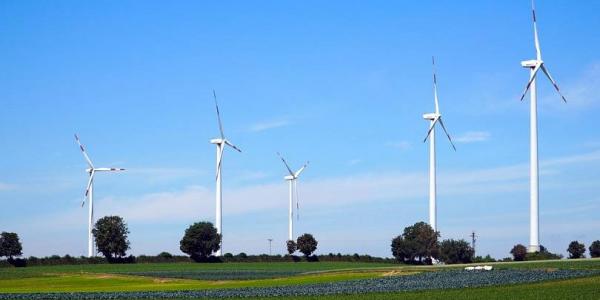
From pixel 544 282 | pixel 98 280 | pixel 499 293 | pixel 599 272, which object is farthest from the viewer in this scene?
pixel 98 280

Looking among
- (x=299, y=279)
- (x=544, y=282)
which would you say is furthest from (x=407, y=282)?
(x=299, y=279)

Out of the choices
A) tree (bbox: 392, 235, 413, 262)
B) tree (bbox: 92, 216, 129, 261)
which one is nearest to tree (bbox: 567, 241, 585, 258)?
tree (bbox: 392, 235, 413, 262)

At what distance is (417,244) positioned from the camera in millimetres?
171250

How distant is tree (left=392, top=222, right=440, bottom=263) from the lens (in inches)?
6570

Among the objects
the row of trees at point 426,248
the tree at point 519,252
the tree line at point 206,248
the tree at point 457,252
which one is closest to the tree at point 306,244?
the tree line at point 206,248

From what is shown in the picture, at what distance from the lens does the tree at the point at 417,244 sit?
166875mm

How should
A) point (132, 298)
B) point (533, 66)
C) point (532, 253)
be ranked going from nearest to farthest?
point (132, 298) → point (532, 253) → point (533, 66)

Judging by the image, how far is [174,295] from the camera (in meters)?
75.9

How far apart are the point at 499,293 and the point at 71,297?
106ft

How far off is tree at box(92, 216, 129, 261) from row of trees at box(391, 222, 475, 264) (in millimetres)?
50584

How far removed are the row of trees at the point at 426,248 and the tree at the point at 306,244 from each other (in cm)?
2225

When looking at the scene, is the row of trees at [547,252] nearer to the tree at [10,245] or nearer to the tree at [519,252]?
the tree at [519,252]

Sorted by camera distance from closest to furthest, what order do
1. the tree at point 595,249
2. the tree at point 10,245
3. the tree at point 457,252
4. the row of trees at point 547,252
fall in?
the row of trees at point 547,252 < the tree at point 457,252 < the tree at point 595,249 < the tree at point 10,245

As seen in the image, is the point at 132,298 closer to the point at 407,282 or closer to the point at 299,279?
the point at 407,282
